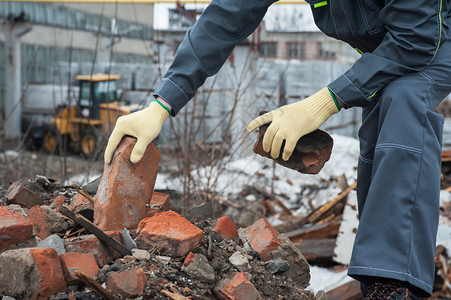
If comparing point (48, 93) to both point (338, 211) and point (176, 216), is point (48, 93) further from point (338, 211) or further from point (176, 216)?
point (176, 216)

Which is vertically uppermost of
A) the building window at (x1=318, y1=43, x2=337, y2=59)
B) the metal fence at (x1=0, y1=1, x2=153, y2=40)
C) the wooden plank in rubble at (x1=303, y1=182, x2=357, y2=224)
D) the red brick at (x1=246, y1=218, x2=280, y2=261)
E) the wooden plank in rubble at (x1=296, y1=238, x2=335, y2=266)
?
the metal fence at (x1=0, y1=1, x2=153, y2=40)

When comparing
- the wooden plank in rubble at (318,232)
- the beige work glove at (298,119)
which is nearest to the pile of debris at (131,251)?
the beige work glove at (298,119)

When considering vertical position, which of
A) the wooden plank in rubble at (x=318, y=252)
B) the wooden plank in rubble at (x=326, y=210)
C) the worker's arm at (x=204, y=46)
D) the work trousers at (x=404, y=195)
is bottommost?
the wooden plank in rubble at (x=318, y=252)

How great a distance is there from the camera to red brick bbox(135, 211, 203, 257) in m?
1.76

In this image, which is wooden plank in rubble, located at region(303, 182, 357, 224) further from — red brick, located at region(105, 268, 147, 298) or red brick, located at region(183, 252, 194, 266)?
red brick, located at region(105, 268, 147, 298)

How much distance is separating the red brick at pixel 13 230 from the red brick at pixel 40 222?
0.19 meters

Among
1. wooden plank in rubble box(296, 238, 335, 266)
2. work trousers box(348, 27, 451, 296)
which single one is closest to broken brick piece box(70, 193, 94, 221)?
work trousers box(348, 27, 451, 296)

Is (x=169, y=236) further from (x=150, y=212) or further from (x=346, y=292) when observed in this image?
(x=346, y=292)

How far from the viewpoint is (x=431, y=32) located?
1.66 metres

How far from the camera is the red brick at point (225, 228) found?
2.04m

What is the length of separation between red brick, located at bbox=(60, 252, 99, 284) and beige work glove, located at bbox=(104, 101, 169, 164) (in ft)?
1.61

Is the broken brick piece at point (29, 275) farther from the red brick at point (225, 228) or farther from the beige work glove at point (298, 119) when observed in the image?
the beige work glove at point (298, 119)

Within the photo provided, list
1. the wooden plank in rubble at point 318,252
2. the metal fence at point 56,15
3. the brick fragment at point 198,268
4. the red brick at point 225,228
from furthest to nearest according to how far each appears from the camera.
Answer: the metal fence at point 56,15 < the wooden plank in rubble at point 318,252 < the red brick at point 225,228 < the brick fragment at point 198,268

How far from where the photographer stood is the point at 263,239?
2020 millimetres
